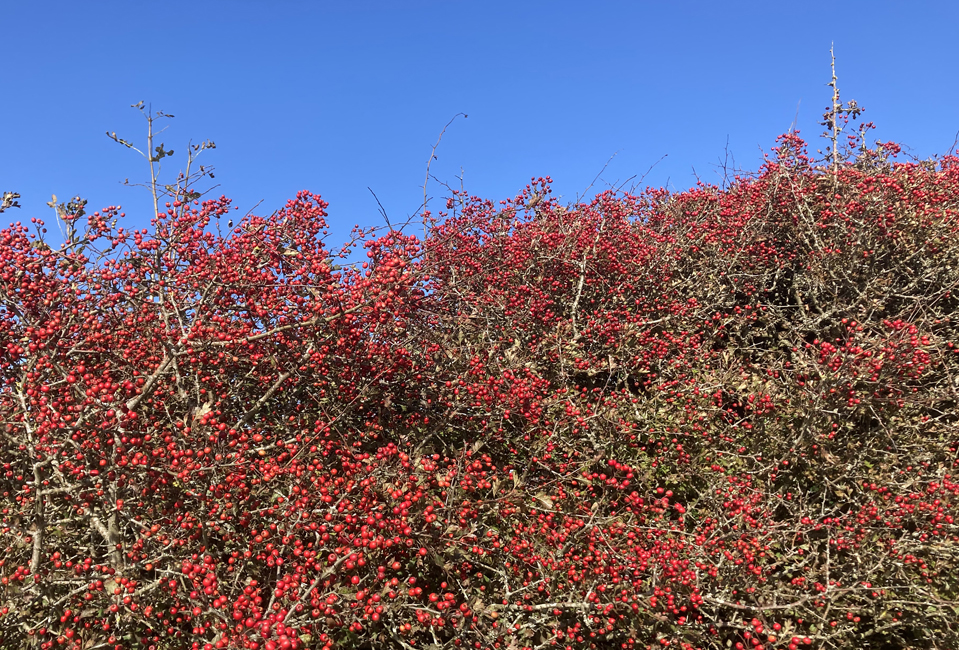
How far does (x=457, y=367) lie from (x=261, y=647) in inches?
126

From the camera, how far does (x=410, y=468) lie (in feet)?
14.9

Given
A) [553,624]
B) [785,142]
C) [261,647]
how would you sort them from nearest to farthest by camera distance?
[261,647] < [553,624] < [785,142]

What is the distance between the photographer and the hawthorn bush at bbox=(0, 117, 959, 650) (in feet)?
13.8

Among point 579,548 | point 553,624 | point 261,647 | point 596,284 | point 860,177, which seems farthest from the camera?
point 860,177

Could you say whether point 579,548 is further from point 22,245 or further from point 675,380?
point 22,245

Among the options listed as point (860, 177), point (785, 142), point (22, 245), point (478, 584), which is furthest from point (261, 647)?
point (785, 142)

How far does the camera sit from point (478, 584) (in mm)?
5012

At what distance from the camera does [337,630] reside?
4625 millimetres

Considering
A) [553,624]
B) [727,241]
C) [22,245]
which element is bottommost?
[553,624]

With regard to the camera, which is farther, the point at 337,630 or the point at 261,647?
the point at 337,630

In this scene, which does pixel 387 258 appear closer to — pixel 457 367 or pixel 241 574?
pixel 457 367

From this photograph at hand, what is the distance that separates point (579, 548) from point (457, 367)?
221cm

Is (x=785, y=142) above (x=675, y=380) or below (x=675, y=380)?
above

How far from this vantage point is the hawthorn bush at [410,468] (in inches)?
165
